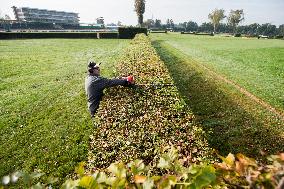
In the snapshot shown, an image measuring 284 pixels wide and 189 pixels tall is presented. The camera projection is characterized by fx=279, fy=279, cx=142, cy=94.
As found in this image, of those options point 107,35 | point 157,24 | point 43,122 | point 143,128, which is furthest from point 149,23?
point 143,128

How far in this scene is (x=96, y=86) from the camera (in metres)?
6.79

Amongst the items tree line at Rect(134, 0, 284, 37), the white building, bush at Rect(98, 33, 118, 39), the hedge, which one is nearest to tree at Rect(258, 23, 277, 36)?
tree line at Rect(134, 0, 284, 37)

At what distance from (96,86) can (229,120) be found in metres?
4.32

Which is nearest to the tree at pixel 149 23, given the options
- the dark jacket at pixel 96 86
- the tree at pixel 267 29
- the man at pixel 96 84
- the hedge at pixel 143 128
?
the tree at pixel 267 29

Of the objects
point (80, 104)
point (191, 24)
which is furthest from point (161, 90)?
point (191, 24)

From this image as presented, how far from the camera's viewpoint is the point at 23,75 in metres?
15.0

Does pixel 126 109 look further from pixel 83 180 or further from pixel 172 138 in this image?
pixel 83 180

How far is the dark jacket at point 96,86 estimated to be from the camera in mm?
6508

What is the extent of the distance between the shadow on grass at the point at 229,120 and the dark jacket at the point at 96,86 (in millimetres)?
2819

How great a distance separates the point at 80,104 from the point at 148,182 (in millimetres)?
8857

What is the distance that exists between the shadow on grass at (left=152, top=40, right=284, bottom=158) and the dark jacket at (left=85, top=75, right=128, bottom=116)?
111 inches

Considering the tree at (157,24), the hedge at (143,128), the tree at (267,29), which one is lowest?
the tree at (267,29)

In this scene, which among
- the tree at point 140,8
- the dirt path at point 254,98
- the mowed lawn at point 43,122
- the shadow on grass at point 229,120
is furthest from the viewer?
the tree at point 140,8

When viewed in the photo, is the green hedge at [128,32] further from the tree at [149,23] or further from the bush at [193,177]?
the tree at [149,23]
